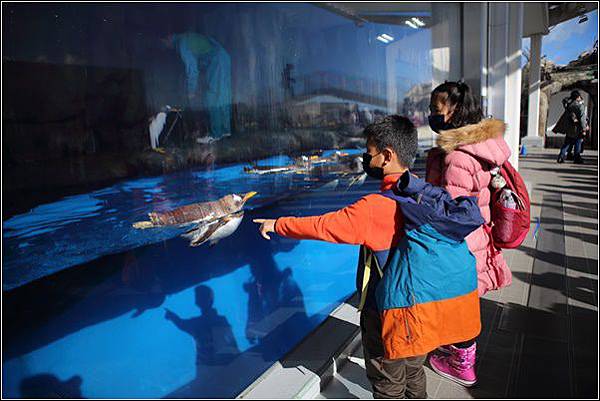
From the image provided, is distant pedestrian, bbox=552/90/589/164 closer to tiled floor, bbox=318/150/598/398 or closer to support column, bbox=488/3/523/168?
support column, bbox=488/3/523/168

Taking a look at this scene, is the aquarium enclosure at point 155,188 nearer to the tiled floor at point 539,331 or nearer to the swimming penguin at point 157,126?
the swimming penguin at point 157,126

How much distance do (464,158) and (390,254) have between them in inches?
30.0

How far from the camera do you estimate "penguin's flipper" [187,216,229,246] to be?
231 centimetres

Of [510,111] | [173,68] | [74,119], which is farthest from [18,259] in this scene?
[510,111]

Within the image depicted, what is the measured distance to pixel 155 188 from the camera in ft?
6.77

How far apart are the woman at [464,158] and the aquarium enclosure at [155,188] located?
1.07m

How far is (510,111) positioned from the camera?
619 centimetres

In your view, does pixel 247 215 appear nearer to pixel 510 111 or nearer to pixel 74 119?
pixel 74 119

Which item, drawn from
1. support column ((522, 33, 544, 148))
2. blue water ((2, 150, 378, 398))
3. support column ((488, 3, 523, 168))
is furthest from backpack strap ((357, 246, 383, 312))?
support column ((522, 33, 544, 148))

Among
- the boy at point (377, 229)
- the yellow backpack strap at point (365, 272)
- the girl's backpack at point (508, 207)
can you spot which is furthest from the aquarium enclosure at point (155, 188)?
the girl's backpack at point (508, 207)

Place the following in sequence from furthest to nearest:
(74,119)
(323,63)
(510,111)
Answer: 1. (510,111)
2. (323,63)
3. (74,119)

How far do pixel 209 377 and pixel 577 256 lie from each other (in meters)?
3.60

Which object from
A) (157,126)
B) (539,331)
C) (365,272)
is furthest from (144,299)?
(539,331)

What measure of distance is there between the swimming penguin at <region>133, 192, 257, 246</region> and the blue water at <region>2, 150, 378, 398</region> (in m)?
0.04
